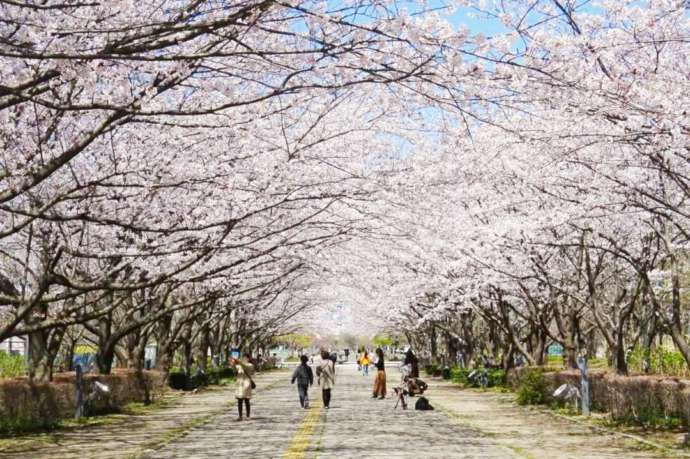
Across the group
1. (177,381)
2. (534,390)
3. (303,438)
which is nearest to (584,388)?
(534,390)

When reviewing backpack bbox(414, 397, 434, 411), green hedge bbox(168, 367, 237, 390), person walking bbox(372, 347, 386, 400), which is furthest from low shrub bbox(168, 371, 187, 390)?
backpack bbox(414, 397, 434, 411)

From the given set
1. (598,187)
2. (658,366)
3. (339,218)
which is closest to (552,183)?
(598,187)

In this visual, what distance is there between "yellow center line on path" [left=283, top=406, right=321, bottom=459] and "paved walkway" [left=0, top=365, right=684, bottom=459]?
0.02 m

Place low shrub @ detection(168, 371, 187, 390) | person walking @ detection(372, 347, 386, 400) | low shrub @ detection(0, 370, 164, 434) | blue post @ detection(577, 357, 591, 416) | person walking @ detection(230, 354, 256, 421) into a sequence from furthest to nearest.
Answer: low shrub @ detection(168, 371, 187, 390)
person walking @ detection(372, 347, 386, 400)
blue post @ detection(577, 357, 591, 416)
person walking @ detection(230, 354, 256, 421)
low shrub @ detection(0, 370, 164, 434)

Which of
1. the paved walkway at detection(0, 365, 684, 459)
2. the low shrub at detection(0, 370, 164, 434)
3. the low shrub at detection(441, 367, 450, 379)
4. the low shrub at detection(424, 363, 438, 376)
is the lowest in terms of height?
the paved walkway at detection(0, 365, 684, 459)

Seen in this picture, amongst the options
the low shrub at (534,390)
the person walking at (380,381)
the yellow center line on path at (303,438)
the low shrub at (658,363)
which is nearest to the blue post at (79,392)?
the yellow center line on path at (303,438)

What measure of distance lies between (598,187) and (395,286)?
26180 mm

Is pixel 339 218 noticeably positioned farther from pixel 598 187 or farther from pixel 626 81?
pixel 626 81

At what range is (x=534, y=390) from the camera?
28.6 meters

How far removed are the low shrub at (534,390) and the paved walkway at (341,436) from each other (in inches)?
44.2

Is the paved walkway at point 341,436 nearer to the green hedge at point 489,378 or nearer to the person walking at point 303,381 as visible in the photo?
the person walking at point 303,381

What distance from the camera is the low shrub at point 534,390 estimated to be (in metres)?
28.2

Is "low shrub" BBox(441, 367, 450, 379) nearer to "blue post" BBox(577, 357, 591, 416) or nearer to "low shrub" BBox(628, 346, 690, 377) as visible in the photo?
"low shrub" BBox(628, 346, 690, 377)

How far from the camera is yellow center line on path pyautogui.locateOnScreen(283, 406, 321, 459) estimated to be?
46.9ft
